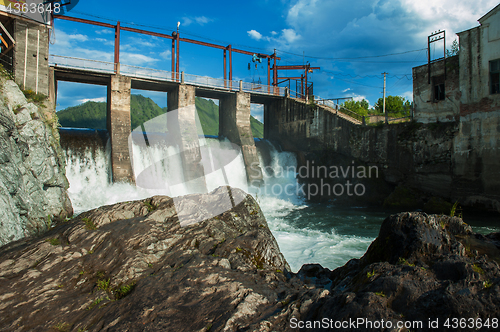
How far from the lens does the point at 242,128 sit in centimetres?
2348

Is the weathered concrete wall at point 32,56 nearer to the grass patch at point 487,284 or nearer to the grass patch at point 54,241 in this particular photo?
the grass patch at point 54,241

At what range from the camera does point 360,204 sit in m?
20.1

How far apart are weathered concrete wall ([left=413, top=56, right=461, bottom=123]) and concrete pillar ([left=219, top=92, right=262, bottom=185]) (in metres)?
11.5

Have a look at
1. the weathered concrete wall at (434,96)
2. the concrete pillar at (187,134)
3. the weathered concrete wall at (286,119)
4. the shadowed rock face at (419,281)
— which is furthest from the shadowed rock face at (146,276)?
the weathered concrete wall at (286,119)

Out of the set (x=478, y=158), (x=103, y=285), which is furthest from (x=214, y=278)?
(x=478, y=158)

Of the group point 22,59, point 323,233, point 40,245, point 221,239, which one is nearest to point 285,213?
point 323,233

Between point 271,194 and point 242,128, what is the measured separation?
5.97 meters

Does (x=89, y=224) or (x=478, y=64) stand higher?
(x=478, y=64)

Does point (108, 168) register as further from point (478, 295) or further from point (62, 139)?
point (478, 295)

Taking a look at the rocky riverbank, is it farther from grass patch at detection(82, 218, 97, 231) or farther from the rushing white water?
the rushing white water

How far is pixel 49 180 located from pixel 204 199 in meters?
8.88

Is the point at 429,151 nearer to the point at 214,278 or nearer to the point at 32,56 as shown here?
the point at 214,278

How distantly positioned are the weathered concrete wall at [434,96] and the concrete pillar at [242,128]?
1151cm

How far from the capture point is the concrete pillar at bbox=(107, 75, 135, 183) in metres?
17.3
